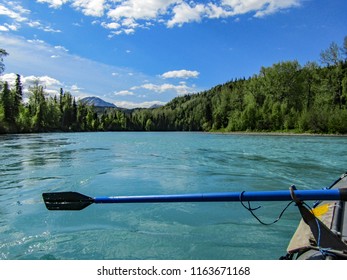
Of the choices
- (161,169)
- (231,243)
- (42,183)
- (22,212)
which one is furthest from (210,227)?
(161,169)

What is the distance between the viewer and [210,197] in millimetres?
4367

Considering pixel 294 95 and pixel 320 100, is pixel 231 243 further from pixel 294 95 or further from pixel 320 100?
pixel 294 95

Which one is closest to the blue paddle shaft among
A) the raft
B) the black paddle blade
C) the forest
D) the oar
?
the oar

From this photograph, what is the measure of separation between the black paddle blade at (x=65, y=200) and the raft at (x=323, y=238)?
3.39 meters

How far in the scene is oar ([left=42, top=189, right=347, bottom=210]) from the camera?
12.6 ft

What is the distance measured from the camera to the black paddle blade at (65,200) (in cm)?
536

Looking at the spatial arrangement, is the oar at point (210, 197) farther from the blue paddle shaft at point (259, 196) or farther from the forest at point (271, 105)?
the forest at point (271, 105)

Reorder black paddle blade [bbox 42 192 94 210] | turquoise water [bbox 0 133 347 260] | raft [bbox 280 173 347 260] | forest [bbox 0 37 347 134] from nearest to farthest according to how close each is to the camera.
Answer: raft [bbox 280 173 347 260]
black paddle blade [bbox 42 192 94 210]
turquoise water [bbox 0 133 347 260]
forest [bbox 0 37 347 134]

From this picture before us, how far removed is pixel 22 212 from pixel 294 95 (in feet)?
269

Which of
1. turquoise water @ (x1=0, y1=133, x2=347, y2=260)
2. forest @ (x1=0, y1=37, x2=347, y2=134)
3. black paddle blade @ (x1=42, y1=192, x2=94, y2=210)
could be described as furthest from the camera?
forest @ (x1=0, y1=37, x2=347, y2=134)

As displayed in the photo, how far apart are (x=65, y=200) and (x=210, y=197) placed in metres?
2.71

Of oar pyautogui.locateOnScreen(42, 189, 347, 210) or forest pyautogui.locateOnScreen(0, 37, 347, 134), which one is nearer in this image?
oar pyautogui.locateOnScreen(42, 189, 347, 210)

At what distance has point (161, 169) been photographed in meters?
17.0

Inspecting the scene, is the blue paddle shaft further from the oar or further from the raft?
the raft
